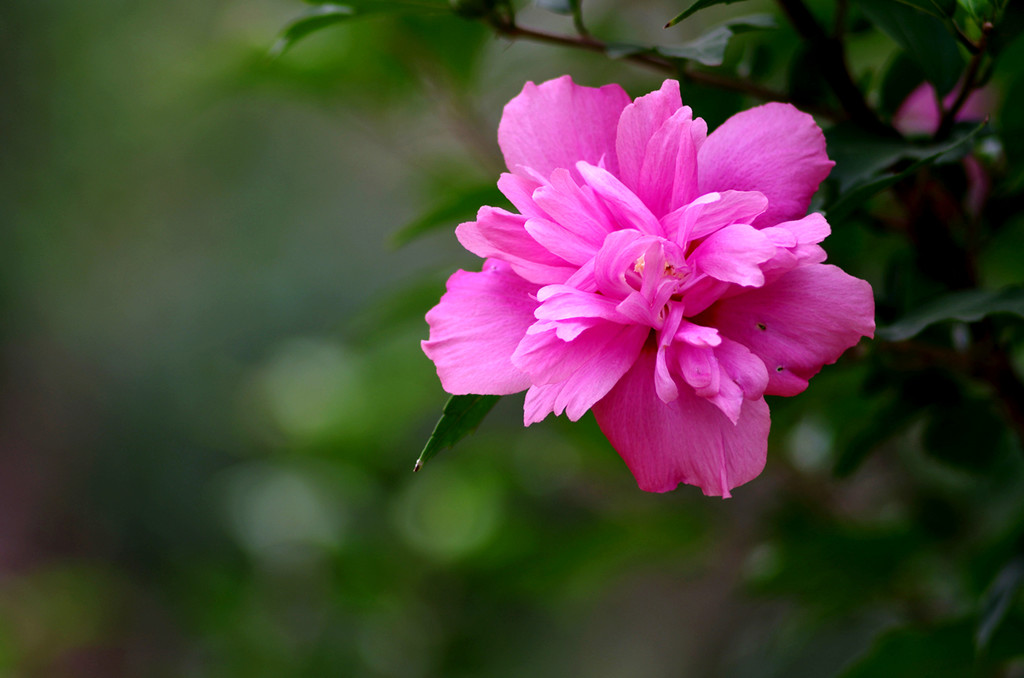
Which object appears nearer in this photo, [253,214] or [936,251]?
[936,251]

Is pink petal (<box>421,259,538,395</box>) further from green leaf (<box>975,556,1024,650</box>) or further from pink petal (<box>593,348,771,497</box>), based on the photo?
green leaf (<box>975,556,1024,650</box>)

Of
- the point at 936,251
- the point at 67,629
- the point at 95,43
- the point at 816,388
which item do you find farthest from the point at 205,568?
the point at 95,43

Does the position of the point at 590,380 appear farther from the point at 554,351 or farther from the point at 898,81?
the point at 898,81

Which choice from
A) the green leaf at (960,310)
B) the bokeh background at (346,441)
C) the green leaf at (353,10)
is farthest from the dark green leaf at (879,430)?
the green leaf at (353,10)

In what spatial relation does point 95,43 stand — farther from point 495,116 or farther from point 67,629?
point 495,116

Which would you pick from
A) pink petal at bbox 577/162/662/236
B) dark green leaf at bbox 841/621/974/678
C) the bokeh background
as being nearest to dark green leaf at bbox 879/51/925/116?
the bokeh background

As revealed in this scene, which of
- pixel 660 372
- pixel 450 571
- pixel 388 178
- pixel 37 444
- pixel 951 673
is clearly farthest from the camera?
pixel 37 444

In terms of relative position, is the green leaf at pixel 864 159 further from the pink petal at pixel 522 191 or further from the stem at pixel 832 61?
the pink petal at pixel 522 191
